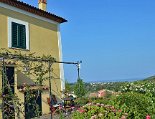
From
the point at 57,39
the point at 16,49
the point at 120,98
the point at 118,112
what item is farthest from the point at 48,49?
the point at 118,112

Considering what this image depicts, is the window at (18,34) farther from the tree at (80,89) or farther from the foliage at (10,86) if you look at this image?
the tree at (80,89)

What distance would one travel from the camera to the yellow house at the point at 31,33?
13.9 metres

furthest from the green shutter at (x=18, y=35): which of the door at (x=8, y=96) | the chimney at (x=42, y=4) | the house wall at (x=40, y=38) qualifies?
the chimney at (x=42, y=4)

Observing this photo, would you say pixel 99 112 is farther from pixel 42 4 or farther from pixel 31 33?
pixel 42 4

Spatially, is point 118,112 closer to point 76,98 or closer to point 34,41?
point 34,41

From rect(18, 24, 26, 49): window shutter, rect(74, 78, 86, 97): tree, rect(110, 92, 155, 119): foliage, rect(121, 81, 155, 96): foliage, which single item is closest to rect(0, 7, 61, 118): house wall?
rect(18, 24, 26, 49): window shutter

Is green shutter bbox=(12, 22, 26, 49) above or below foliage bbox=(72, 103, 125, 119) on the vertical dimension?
above

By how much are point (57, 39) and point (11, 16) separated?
13.3 ft

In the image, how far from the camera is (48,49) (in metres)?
16.9

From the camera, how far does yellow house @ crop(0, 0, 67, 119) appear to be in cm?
1392

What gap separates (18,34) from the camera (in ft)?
48.6

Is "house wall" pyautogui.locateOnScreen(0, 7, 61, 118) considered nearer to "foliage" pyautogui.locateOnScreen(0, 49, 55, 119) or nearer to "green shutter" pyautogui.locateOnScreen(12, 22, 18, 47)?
"green shutter" pyautogui.locateOnScreen(12, 22, 18, 47)

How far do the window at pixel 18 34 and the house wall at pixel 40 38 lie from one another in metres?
0.20

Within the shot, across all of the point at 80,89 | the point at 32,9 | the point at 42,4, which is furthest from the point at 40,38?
the point at 80,89
